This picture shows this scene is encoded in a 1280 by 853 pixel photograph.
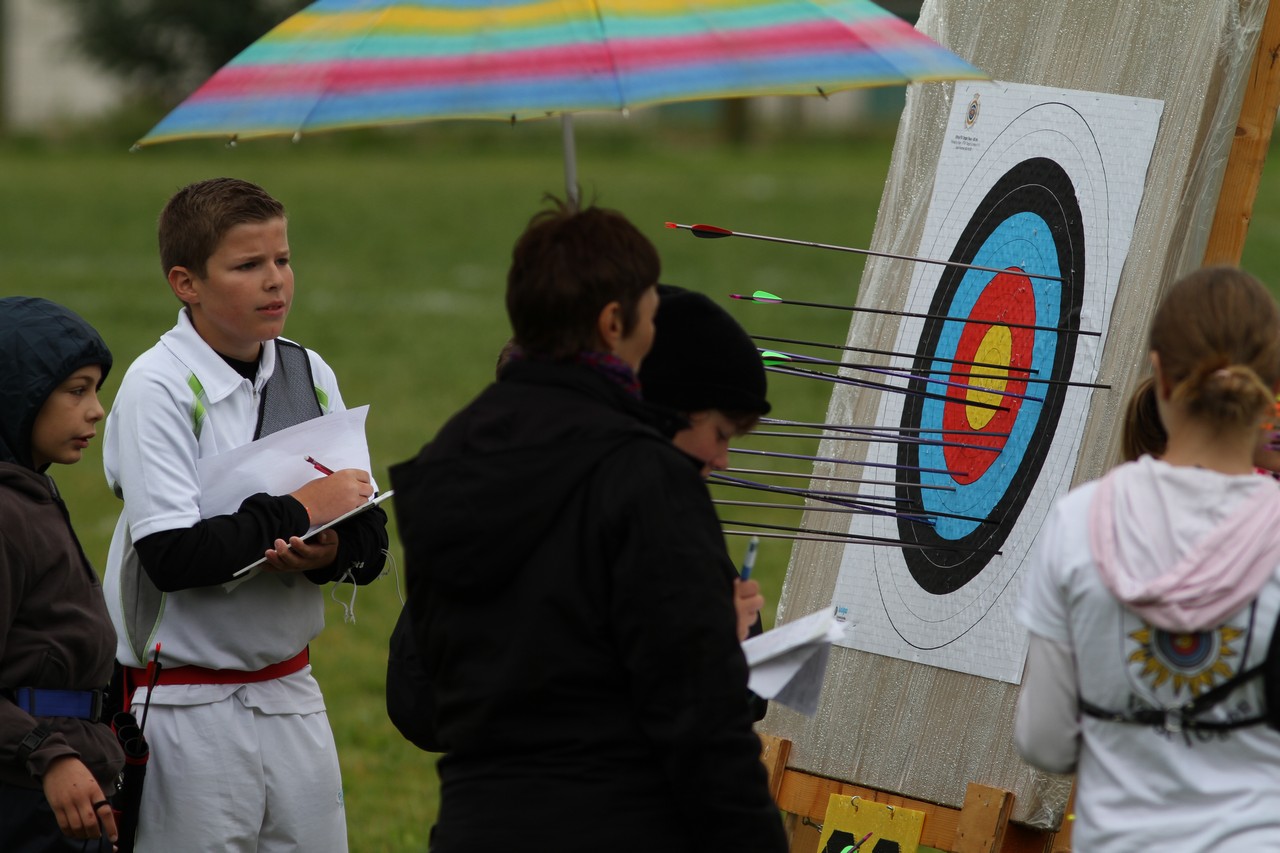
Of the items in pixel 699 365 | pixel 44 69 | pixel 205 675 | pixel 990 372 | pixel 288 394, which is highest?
pixel 44 69

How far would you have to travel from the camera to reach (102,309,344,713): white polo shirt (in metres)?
2.78

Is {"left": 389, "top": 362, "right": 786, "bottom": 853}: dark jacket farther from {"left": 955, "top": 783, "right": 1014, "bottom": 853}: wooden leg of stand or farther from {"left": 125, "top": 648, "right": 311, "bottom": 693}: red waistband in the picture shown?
{"left": 955, "top": 783, "right": 1014, "bottom": 853}: wooden leg of stand

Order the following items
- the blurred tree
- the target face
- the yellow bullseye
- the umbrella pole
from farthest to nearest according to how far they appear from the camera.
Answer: the blurred tree < the yellow bullseye < the target face < the umbrella pole

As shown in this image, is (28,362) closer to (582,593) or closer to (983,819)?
(582,593)

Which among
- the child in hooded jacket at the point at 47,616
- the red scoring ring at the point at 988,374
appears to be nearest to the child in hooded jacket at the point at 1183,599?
the red scoring ring at the point at 988,374

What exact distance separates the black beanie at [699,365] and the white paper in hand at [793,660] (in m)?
0.32

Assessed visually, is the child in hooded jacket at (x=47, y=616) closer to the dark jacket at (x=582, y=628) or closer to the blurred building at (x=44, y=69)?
the dark jacket at (x=582, y=628)

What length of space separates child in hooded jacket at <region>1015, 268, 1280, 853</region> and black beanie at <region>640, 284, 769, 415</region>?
515 mm

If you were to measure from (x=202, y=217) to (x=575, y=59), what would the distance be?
0.91 m

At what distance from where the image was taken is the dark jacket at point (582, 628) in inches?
79.0

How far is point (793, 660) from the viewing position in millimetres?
2322

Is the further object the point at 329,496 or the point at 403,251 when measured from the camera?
the point at 403,251

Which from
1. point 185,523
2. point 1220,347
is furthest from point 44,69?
point 1220,347

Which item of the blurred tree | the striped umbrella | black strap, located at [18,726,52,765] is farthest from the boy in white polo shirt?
the blurred tree
